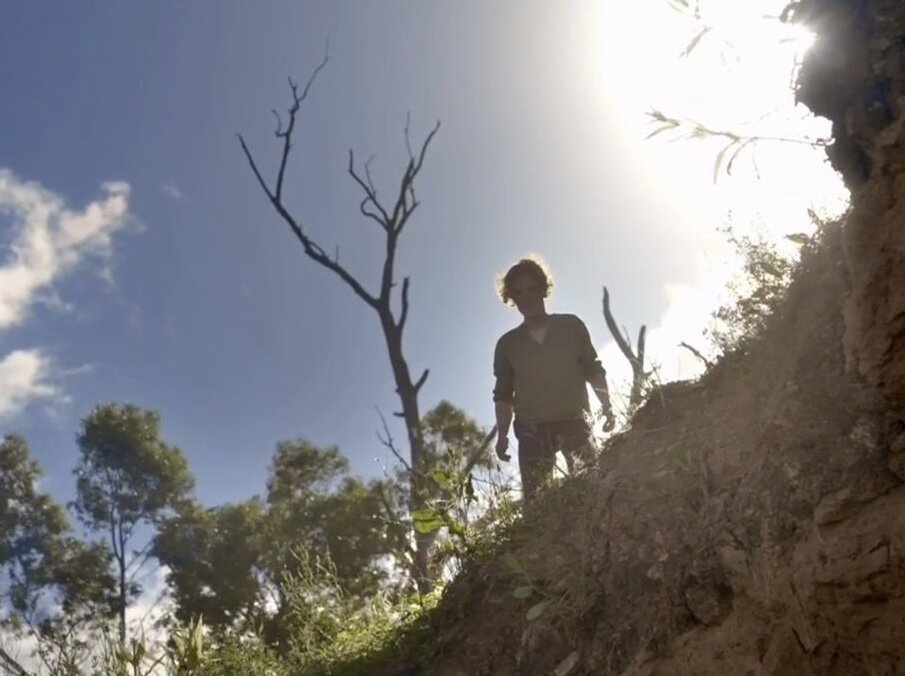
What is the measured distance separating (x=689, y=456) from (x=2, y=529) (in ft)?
67.4

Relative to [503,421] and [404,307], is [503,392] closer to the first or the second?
[503,421]

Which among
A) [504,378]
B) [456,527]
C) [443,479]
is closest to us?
[456,527]

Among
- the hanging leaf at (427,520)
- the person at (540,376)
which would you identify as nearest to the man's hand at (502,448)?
the person at (540,376)

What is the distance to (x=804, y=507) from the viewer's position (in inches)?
98.6

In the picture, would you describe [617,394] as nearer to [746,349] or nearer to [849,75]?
[746,349]

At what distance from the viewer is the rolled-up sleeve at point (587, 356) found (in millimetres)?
5348

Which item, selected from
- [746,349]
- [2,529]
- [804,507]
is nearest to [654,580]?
[804,507]

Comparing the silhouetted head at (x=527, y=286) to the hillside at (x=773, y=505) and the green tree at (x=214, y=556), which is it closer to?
the hillside at (x=773, y=505)

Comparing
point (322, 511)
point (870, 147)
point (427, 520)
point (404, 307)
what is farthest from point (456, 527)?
point (322, 511)

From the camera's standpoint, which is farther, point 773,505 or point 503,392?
point 503,392

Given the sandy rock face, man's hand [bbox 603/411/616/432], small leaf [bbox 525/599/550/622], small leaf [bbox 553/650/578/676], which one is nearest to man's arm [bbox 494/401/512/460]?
man's hand [bbox 603/411/616/432]

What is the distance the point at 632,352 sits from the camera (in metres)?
4.93

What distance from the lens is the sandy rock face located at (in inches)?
81.9

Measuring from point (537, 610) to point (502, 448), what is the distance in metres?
1.95
